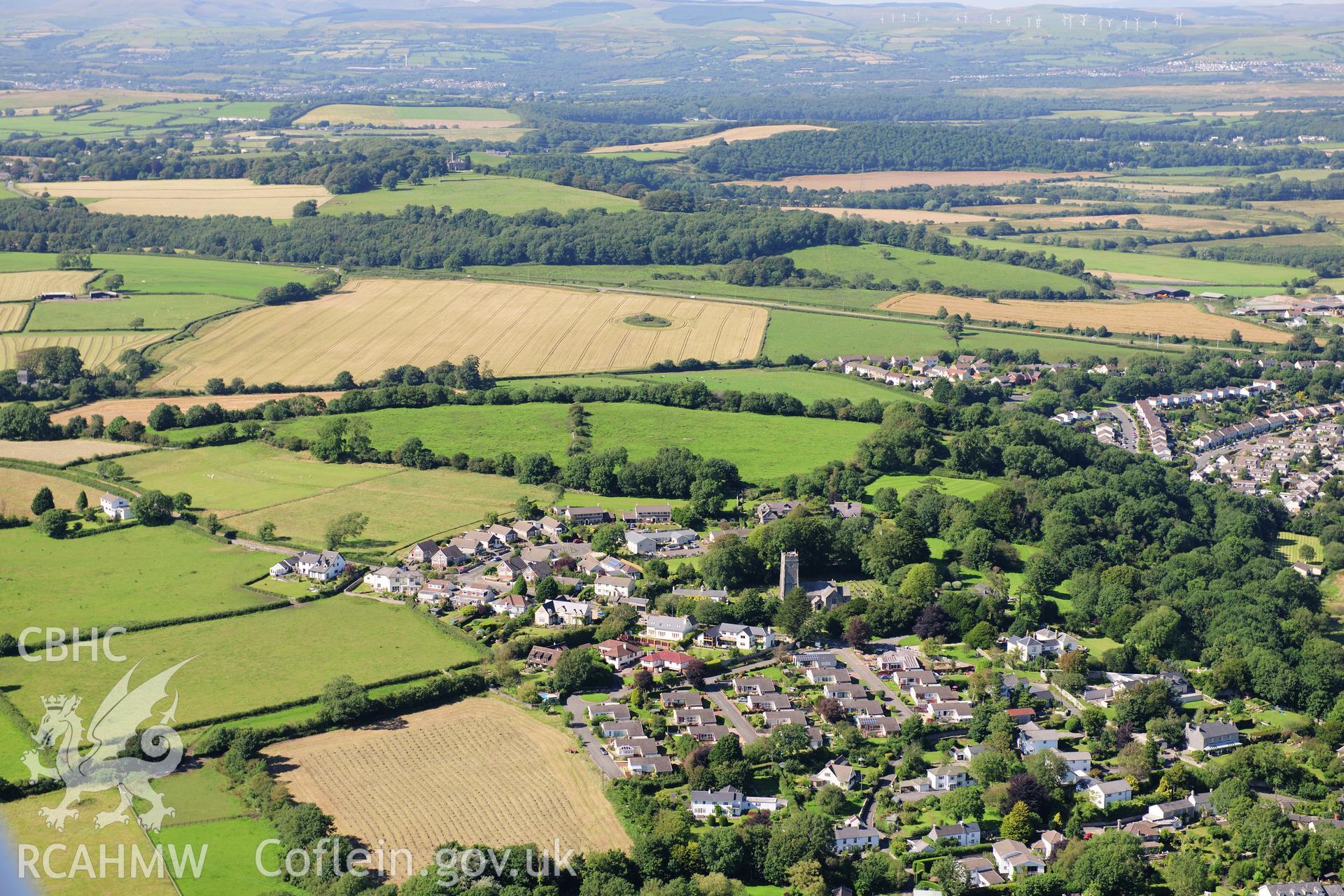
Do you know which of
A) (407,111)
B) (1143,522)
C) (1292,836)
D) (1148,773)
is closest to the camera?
(1292,836)

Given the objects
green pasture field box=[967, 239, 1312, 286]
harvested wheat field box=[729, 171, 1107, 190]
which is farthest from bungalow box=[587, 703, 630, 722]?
harvested wheat field box=[729, 171, 1107, 190]

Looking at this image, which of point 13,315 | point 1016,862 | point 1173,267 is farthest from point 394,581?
point 1173,267

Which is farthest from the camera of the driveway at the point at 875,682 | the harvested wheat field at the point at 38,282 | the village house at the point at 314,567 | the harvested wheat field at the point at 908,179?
the harvested wheat field at the point at 908,179

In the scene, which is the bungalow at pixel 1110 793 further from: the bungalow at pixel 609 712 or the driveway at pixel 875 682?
the bungalow at pixel 609 712

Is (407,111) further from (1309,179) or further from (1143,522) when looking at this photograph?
(1143,522)

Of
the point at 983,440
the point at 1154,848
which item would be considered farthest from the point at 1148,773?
the point at 983,440

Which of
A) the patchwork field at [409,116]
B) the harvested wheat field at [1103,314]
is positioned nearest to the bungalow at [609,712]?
the harvested wheat field at [1103,314]

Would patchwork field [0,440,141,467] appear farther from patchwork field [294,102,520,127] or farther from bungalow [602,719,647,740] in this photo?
patchwork field [294,102,520,127]

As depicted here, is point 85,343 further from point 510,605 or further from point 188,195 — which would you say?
point 188,195
